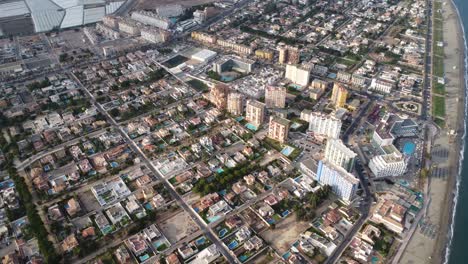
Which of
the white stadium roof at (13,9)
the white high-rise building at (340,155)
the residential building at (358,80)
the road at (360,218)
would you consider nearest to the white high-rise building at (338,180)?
the white high-rise building at (340,155)

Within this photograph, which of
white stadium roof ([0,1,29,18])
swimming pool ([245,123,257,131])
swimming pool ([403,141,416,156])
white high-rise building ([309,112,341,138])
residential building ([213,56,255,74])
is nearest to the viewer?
swimming pool ([403,141,416,156])

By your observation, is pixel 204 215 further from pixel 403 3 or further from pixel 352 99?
pixel 403 3

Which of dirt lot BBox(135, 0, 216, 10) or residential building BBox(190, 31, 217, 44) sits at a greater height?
dirt lot BBox(135, 0, 216, 10)

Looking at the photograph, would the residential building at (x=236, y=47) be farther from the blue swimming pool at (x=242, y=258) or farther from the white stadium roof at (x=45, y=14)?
the blue swimming pool at (x=242, y=258)

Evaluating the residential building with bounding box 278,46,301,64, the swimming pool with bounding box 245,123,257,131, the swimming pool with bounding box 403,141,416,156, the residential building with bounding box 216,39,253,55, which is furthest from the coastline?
the residential building with bounding box 216,39,253,55

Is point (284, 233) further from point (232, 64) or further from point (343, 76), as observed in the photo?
point (232, 64)

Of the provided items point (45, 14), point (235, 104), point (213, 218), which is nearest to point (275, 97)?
point (235, 104)

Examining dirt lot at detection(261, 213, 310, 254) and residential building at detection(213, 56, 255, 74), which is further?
residential building at detection(213, 56, 255, 74)

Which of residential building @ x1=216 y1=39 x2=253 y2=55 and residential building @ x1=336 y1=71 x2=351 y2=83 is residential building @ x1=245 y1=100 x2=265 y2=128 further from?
residential building @ x1=216 y1=39 x2=253 y2=55
